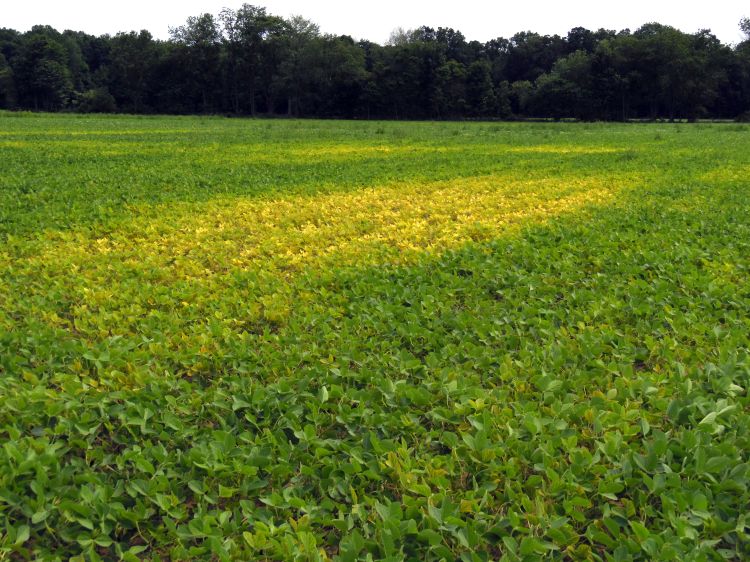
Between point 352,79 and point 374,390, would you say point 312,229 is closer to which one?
point 374,390

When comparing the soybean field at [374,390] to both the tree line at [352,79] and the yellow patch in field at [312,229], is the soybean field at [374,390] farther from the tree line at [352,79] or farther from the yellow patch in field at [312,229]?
the tree line at [352,79]

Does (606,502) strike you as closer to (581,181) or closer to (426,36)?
(581,181)

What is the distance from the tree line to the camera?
7281 centimetres

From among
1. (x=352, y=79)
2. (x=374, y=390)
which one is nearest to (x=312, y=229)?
(x=374, y=390)

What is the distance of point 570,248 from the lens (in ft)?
23.6

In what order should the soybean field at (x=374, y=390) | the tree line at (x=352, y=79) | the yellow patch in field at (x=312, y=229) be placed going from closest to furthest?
1. the soybean field at (x=374, y=390)
2. the yellow patch in field at (x=312, y=229)
3. the tree line at (x=352, y=79)

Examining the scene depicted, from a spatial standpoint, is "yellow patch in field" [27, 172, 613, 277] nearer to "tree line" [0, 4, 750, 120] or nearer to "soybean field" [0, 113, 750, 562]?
"soybean field" [0, 113, 750, 562]

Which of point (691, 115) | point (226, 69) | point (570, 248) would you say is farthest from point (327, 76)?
point (570, 248)

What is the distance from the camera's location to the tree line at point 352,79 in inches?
2867

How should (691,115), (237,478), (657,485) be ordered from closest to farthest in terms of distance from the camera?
(657,485), (237,478), (691,115)

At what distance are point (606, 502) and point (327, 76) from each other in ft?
258

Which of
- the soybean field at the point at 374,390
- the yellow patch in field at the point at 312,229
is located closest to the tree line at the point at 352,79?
the yellow patch in field at the point at 312,229

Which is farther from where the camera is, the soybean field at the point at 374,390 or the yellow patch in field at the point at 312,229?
the yellow patch in field at the point at 312,229

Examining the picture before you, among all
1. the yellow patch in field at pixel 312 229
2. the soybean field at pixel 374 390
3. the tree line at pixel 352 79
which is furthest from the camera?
the tree line at pixel 352 79
